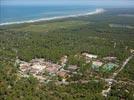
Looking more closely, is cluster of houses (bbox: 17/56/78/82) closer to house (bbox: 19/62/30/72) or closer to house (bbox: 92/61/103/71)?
house (bbox: 19/62/30/72)

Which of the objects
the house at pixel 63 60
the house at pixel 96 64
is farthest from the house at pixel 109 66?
the house at pixel 63 60

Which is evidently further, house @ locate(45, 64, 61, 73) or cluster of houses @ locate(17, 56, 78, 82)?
house @ locate(45, 64, 61, 73)

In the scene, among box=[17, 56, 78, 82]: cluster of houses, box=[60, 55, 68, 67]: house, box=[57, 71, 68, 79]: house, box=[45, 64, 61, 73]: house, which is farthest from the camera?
Result: box=[60, 55, 68, 67]: house

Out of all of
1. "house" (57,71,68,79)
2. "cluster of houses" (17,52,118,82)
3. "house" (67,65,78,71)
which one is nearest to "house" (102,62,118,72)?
"cluster of houses" (17,52,118,82)

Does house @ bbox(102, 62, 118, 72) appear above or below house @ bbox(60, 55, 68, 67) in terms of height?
below

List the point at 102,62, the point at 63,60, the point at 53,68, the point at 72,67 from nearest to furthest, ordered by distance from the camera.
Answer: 1. the point at 53,68
2. the point at 72,67
3. the point at 63,60
4. the point at 102,62

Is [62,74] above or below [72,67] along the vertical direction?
above

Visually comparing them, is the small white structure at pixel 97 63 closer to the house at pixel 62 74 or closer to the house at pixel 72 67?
the house at pixel 72 67

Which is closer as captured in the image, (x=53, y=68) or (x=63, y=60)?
(x=53, y=68)

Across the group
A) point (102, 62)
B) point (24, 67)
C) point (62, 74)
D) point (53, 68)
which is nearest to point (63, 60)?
point (53, 68)

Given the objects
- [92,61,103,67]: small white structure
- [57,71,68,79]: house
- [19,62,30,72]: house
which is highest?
[19,62,30,72]: house

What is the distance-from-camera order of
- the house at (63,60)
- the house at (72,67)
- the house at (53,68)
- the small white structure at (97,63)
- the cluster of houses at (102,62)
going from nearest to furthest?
the house at (53,68) → the house at (72,67) → the cluster of houses at (102,62) → the house at (63,60) → the small white structure at (97,63)

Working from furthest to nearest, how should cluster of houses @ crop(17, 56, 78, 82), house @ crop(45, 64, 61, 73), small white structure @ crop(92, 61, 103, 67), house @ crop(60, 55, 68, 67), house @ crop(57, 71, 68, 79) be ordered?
small white structure @ crop(92, 61, 103, 67) < house @ crop(60, 55, 68, 67) < house @ crop(45, 64, 61, 73) < cluster of houses @ crop(17, 56, 78, 82) < house @ crop(57, 71, 68, 79)

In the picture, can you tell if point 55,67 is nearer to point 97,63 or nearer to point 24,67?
point 24,67
